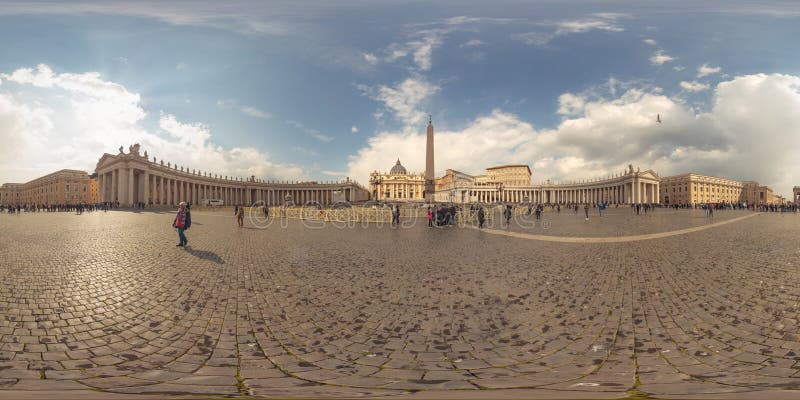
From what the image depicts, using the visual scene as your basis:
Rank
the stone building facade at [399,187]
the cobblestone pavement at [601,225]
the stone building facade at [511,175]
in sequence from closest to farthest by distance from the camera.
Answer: the cobblestone pavement at [601,225]
the stone building facade at [399,187]
the stone building facade at [511,175]

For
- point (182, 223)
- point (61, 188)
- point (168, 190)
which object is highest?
point (61, 188)

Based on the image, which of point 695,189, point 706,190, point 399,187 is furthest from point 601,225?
point 706,190

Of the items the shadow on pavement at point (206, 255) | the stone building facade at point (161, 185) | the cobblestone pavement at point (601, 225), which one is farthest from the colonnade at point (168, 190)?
the shadow on pavement at point (206, 255)

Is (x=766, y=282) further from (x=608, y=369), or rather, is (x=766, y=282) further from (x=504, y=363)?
(x=504, y=363)

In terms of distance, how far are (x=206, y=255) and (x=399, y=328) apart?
7.28m

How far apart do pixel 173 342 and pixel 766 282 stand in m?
9.47

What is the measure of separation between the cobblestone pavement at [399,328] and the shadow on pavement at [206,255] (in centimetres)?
55

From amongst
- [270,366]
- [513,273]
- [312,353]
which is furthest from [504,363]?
[513,273]

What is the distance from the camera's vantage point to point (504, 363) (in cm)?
331

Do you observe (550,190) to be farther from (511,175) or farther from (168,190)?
(168,190)

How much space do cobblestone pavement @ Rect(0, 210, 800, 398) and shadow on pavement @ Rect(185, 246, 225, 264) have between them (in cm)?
55

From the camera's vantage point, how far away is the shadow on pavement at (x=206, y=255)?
8477mm

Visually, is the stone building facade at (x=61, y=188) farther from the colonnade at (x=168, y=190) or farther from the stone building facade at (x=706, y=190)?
the stone building facade at (x=706, y=190)

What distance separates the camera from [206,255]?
9.24 meters
